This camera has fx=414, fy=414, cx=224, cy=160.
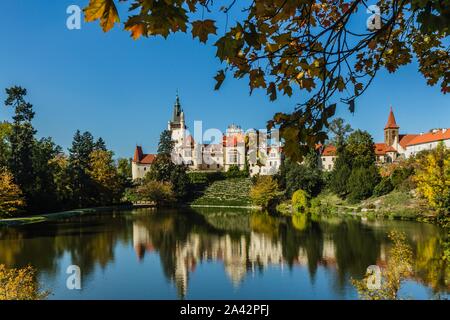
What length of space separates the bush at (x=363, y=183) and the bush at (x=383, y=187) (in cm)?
91

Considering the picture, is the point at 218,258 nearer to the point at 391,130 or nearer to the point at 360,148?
the point at 360,148

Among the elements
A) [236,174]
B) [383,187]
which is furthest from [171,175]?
[383,187]

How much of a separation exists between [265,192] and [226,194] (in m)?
10.8

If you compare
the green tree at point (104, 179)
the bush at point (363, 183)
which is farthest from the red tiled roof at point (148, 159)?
the bush at point (363, 183)

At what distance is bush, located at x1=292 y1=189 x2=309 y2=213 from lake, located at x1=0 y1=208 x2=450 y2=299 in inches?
550

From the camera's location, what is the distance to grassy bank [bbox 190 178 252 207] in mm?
54428

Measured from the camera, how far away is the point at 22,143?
3550 centimetres

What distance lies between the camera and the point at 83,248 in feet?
70.2

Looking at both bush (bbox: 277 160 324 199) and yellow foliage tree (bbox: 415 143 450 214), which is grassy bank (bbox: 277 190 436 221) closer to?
bush (bbox: 277 160 324 199)

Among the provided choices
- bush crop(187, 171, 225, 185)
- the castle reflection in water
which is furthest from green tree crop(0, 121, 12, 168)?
bush crop(187, 171, 225, 185)

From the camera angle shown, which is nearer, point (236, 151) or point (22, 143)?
point (22, 143)
